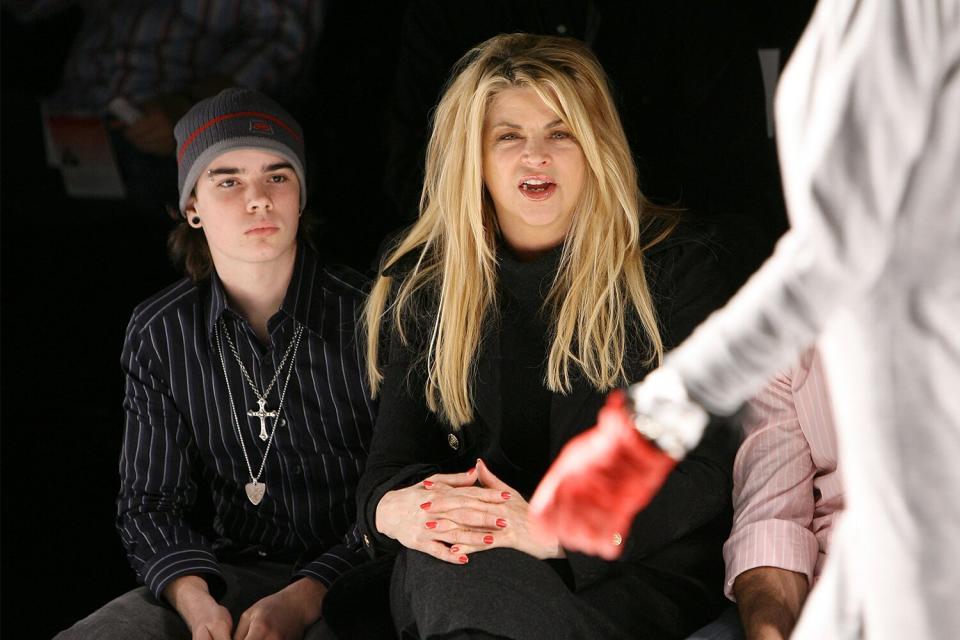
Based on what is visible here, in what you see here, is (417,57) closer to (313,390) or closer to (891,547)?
(313,390)

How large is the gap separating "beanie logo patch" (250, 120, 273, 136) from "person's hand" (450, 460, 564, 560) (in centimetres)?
87

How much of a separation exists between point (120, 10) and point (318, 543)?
1.41 metres

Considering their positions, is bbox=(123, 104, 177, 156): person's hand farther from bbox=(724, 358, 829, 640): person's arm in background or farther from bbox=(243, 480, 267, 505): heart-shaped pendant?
bbox=(724, 358, 829, 640): person's arm in background

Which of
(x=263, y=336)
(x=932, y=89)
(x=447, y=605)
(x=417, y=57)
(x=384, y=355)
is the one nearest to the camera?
(x=932, y=89)

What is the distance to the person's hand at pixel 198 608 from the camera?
197cm

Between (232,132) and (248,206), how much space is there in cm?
15

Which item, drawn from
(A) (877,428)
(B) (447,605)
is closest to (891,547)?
(A) (877,428)

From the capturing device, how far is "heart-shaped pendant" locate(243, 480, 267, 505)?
221cm

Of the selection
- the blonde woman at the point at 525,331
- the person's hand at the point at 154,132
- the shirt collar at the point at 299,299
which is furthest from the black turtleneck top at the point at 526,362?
the person's hand at the point at 154,132

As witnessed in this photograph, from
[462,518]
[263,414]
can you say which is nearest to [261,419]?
[263,414]

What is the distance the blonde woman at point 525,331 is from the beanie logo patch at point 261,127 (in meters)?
0.32

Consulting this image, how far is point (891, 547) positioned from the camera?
107 cm

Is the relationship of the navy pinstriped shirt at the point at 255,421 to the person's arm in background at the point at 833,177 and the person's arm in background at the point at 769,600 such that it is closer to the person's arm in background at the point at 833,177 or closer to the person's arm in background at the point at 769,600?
the person's arm in background at the point at 769,600

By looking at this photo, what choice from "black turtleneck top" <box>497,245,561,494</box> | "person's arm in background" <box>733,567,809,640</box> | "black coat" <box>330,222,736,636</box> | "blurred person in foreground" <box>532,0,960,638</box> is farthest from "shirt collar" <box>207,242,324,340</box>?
"blurred person in foreground" <box>532,0,960,638</box>
